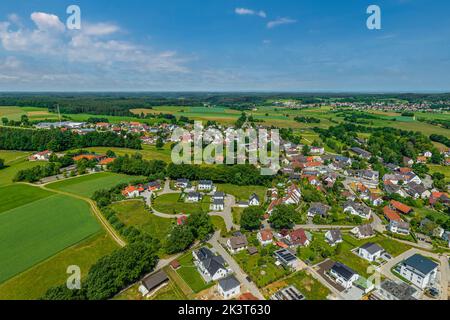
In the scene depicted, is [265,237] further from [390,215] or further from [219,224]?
[390,215]

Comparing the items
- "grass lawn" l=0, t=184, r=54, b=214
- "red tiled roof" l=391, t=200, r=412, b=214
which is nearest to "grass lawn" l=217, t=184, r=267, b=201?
"red tiled roof" l=391, t=200, r=412, b=214

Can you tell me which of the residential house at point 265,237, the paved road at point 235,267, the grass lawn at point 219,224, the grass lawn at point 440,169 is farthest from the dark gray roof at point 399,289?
the grass lawn at point 440,169

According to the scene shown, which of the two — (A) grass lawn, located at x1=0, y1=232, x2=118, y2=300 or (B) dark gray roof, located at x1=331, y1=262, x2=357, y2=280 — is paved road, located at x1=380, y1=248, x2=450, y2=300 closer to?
(B) dark gray roof, located at x1=331, y1=262, x2=357, y2=280

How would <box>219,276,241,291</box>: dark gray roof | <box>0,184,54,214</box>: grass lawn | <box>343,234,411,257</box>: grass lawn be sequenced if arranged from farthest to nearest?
<box>0,184,54,214</box>: grass lawn < <box>343,234,411,257</box>: grass lawn < <box>219,276,241,291</box>: dark gray roof

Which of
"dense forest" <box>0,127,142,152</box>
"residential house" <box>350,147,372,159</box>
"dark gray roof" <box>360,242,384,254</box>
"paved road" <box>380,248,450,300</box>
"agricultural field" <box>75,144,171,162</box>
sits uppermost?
"dense forest" <box>0,127,142,152</box>

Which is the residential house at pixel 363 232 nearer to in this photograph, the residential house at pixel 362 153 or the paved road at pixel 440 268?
the paved road at pixel 440 268

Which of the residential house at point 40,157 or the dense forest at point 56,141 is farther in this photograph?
the dense forest at point 56,141

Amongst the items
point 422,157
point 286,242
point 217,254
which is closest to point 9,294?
point 217,254
